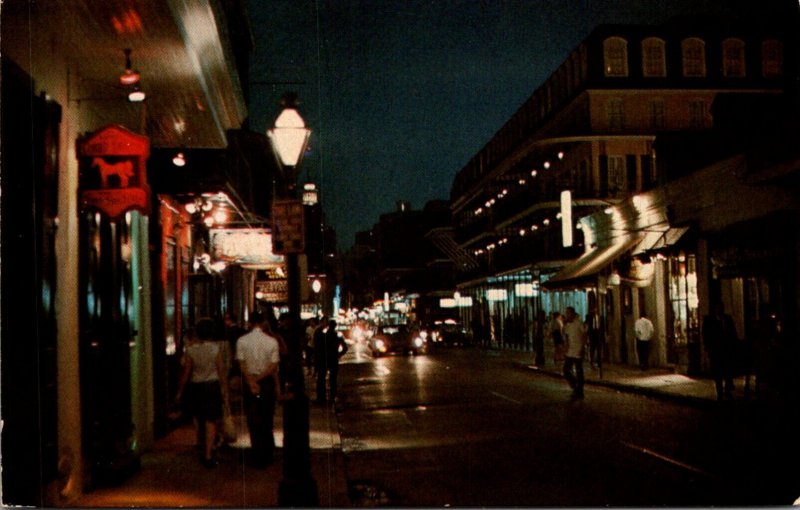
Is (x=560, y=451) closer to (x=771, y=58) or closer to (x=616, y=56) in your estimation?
(x=616, y=56)

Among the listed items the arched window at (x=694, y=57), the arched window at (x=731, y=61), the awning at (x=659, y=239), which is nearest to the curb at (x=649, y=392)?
the awning at (x=659, y=239)

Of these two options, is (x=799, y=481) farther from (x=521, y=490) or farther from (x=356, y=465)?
(x=356, y=465)

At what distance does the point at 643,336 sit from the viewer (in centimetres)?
2883

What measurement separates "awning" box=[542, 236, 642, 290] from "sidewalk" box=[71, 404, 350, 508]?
16.6 metres

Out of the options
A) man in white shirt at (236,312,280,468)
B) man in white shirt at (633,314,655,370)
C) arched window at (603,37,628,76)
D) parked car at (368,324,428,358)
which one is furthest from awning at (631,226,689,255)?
arched window at (603,37,628,76)

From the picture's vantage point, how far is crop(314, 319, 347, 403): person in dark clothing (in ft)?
76.2

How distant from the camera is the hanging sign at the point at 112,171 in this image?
416 inches

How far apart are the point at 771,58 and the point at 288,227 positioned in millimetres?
47147

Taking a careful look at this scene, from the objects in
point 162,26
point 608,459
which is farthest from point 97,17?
point 608,459

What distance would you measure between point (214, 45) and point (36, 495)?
9002mm

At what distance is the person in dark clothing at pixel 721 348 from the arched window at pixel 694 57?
34.5m

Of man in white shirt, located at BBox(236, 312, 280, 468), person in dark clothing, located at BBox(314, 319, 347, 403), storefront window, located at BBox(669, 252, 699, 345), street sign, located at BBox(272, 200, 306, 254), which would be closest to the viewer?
street sign, located at BBox(272, 200, 306, 254)

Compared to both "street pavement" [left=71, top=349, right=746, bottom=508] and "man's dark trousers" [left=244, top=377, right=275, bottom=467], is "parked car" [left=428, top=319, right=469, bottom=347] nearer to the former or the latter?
"street pavement" [left=71, top=349, right=746, bottom=508]

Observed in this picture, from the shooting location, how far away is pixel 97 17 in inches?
422
